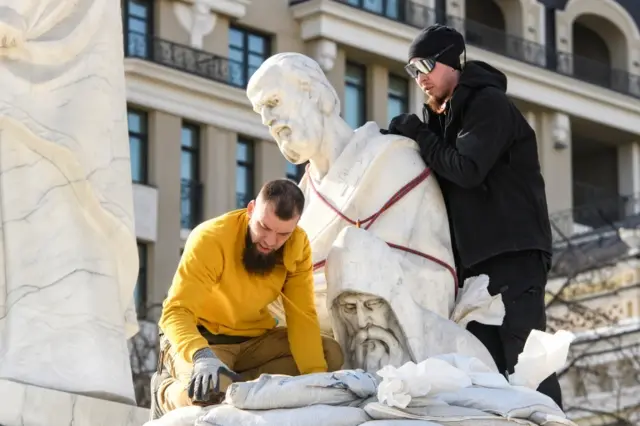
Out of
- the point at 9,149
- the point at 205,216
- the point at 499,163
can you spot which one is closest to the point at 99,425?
the point at 9,149

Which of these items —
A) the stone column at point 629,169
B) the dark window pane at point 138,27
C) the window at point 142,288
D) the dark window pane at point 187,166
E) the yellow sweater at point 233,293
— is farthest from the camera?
the stone column at point 629,169

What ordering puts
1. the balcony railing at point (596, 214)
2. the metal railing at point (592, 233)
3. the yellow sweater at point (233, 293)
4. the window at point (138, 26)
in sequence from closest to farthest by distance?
1. the yellow sweater at point (233, 293)
2. the metal railing at point (592, 233)
3. the window at point (138, 26)
4. the balcony railing at point (596, 214)

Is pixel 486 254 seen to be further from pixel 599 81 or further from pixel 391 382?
pixel 599 81

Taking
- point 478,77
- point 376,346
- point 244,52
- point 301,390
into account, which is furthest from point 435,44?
point 244,52

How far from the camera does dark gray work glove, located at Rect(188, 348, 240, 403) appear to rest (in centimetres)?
781

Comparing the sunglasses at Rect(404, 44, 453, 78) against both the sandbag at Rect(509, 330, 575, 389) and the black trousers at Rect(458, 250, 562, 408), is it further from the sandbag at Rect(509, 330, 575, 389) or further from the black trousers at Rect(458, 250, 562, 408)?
the sandbag at Rect(509, 330, 575, 389)

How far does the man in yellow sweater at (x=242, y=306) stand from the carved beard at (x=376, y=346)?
2.8 inches

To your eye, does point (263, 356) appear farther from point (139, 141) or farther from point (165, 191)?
point (139, 141)

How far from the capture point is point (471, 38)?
160 feet

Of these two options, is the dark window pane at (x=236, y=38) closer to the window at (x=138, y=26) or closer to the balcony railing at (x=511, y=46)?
the balcony railing at (x=511, y=46)

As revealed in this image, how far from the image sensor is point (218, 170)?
142ft

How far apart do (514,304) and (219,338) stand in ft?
3.51

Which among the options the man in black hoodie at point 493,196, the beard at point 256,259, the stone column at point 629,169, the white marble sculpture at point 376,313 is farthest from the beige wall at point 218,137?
the beard at point 256,259

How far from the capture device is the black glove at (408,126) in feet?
29.6
